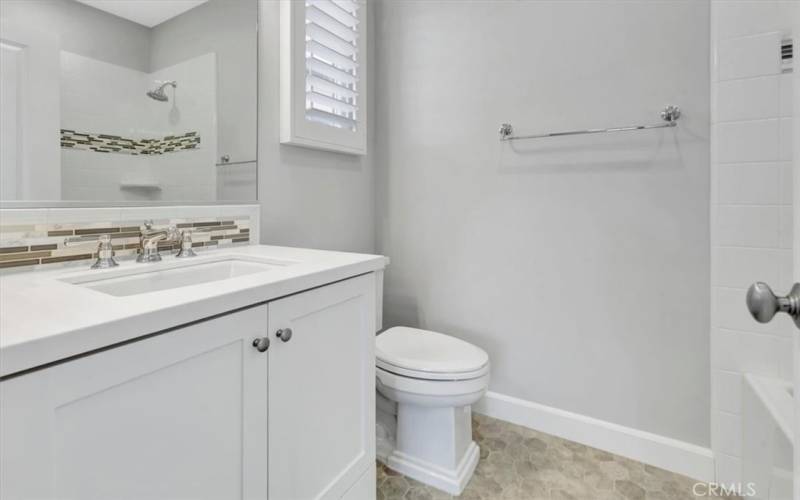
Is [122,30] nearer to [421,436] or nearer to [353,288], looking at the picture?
[353,288]

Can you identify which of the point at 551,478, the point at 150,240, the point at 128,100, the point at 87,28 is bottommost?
the point at 551,478

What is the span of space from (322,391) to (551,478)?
1.00 meters

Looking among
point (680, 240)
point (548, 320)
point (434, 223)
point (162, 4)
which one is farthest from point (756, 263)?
point (162, 4)

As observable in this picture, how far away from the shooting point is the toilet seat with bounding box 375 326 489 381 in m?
1.36

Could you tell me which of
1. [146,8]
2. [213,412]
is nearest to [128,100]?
[146,8]

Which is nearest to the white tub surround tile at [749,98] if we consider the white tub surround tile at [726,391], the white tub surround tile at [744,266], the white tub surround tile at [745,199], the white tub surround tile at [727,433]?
the white tub surround tile at [745,199]

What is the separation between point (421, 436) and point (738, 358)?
3.71ft

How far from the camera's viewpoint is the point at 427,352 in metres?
1.61

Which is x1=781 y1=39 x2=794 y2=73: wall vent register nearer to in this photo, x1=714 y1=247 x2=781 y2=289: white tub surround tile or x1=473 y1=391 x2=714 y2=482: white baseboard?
x1=714 y1=247 x2=781 y2=289: white tub surround tile

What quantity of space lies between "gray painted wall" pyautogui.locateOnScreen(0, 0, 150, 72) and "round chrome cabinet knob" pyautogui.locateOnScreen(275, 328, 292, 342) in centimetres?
94

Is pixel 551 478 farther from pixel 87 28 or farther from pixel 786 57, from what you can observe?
pixel 87 28

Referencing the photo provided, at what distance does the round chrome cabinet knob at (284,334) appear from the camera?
2.80 feet

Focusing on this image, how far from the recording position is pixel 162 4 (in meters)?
1.25

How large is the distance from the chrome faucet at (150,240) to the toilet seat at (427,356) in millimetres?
794
